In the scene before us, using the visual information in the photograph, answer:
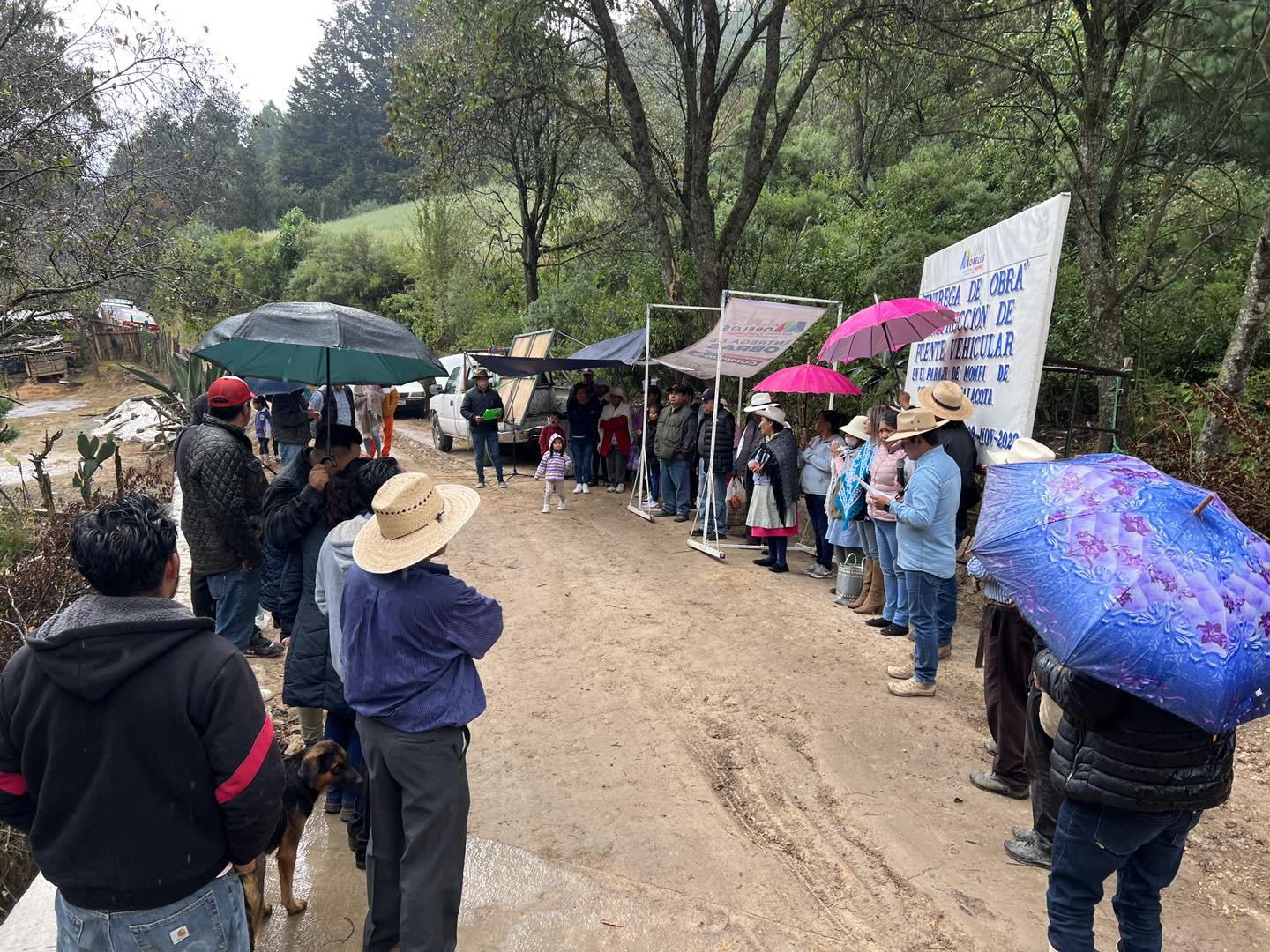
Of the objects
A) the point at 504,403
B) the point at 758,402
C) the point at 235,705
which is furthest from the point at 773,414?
the point at 504,403

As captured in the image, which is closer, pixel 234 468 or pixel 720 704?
pixel 234 468

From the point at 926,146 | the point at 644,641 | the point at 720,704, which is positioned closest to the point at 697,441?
the point at 644,641

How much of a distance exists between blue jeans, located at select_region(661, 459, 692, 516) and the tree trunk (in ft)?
18.4

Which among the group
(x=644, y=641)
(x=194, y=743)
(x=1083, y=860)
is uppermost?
(x=194, y=743)

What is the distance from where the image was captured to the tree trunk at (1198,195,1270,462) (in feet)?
18.9

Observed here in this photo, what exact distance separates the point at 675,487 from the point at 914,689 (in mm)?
5743

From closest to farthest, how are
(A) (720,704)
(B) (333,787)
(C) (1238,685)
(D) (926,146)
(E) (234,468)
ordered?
(C) (1238,685), (B) (333,787), (E) (234,468), (A) (720,704), (D) (926,146)

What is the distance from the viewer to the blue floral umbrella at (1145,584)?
190 cm

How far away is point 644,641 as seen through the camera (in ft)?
19.8

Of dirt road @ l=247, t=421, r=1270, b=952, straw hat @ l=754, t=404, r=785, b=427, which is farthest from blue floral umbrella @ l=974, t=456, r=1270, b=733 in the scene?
straw hat @ l=754, t=404, r=785, b=427

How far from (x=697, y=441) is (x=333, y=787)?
692cm

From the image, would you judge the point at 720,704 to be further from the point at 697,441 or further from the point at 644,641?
the point at 697,441

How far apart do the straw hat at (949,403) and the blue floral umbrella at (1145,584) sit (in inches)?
98.0

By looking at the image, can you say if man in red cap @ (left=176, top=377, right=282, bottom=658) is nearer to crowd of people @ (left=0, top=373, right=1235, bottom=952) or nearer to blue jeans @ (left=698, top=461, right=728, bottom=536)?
crowd of people @ (left=0, top=373, right=1235, bottom=952)
